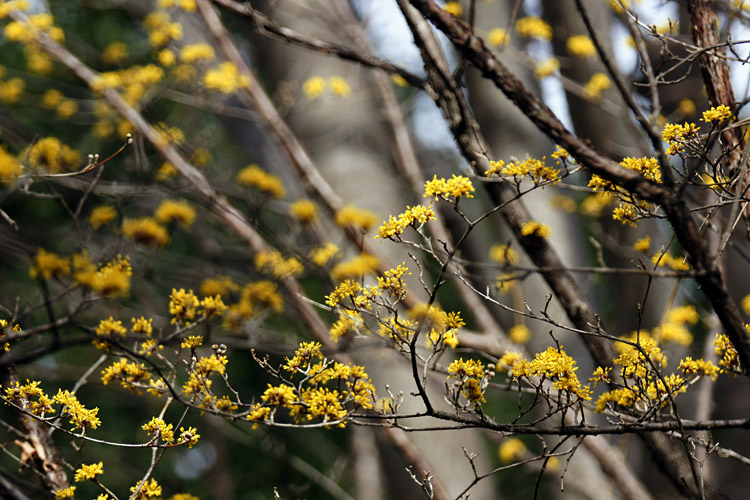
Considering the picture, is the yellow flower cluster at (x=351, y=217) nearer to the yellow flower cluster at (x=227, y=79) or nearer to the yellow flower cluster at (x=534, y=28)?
the yellow flower cluster at (x=227, y=79)

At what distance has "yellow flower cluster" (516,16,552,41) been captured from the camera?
3875 millimetres

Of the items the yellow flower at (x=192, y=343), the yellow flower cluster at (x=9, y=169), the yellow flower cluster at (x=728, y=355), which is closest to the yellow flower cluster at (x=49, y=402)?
the yellow flower at (x=192, y=343)

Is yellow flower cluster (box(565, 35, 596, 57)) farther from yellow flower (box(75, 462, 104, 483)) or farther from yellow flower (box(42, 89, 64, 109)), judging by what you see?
yellow flower (box(42, 89, 64, 109))

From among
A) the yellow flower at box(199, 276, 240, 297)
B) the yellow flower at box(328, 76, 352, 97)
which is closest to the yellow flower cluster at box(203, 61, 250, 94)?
the yellow flower at box(328, 76, 352, 97)

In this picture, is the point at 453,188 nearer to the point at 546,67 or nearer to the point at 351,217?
the point at 351,217

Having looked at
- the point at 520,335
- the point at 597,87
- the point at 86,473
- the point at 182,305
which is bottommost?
the point at 86,473

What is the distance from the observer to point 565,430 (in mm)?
1330

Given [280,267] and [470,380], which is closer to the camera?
[470,380]

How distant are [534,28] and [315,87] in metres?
1.49

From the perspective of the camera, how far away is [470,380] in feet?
4.64

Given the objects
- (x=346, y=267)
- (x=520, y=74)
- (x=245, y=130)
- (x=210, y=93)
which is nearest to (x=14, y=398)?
(x=346, y=267)

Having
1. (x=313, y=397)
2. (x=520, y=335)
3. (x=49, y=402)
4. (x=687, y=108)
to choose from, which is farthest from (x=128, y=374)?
(x=687, y=108)

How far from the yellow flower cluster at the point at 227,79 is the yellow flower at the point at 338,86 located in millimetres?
600

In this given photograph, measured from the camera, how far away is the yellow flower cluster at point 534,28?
3.88 meters
